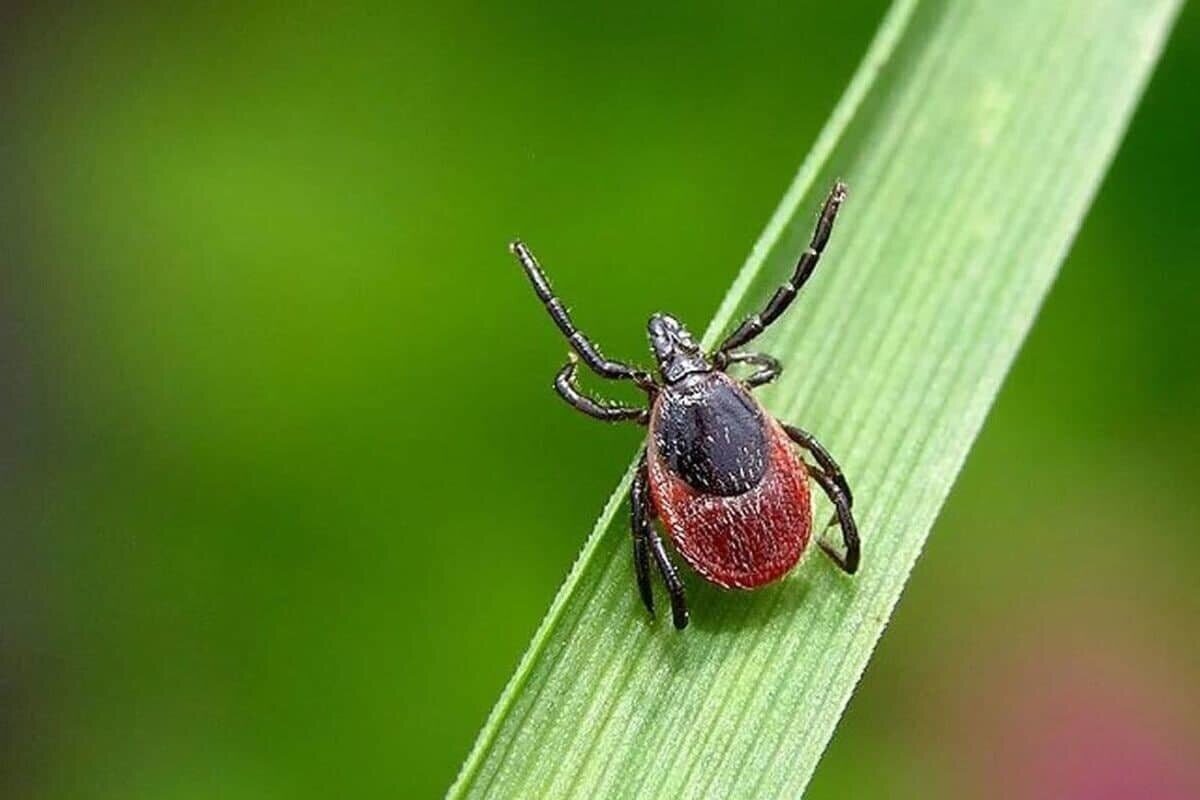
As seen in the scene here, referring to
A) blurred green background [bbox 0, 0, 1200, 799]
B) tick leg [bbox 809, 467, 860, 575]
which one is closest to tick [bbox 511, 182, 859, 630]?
tick leg [bbox 809, 467, 860, 575]

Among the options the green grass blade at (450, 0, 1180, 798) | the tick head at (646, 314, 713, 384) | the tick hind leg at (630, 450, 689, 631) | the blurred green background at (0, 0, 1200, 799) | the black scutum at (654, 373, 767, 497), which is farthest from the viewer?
the blurred green background at (0, 0, 1200, 799)

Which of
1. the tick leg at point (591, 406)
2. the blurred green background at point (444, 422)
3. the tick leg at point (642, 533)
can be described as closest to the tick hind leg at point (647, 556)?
the tick leg at point (642, 533)

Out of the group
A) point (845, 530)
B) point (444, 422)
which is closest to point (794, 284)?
point (845, 530)

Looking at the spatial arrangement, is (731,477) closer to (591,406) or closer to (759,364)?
(759,364)

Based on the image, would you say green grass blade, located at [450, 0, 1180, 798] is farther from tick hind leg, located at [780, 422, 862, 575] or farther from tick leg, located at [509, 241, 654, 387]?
tick leg, located at [509, 241, 654, 387]

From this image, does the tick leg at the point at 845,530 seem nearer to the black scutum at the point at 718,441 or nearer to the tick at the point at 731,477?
the tick at the point at 731,477

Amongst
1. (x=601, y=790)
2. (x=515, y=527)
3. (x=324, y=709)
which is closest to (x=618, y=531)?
(x=601, y=790)

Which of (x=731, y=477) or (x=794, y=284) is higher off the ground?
(x=794, y=284)
